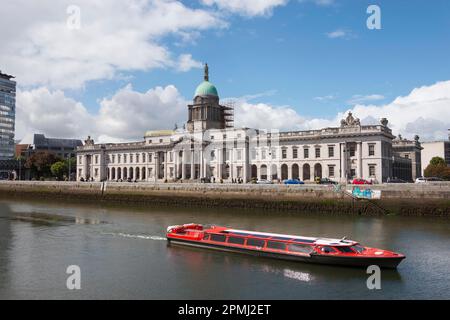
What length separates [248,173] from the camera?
272 feet

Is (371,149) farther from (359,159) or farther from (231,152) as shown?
(231,152)

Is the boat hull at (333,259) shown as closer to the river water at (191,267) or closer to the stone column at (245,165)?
the river water at (191,267)

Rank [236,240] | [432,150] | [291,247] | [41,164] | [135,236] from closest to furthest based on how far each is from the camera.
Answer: [291,247] < [236,240] < [135,236] < [41,164] < [432,150]

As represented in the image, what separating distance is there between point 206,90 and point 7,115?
80.5 m

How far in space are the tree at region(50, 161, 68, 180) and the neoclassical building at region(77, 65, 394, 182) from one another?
4.30m

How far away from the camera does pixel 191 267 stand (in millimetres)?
23000

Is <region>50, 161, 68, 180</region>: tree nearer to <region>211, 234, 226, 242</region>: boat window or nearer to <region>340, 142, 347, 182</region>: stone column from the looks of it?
<region>340, 142, 347, 182</region>: stone column

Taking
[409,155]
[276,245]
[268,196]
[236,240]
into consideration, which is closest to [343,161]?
[268,196]

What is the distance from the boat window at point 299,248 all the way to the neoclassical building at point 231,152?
4916cm

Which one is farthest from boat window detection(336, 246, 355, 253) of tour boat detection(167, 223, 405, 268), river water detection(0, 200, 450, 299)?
river water detection(0, 200, 450, 299)

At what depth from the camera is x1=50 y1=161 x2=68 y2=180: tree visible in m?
107
